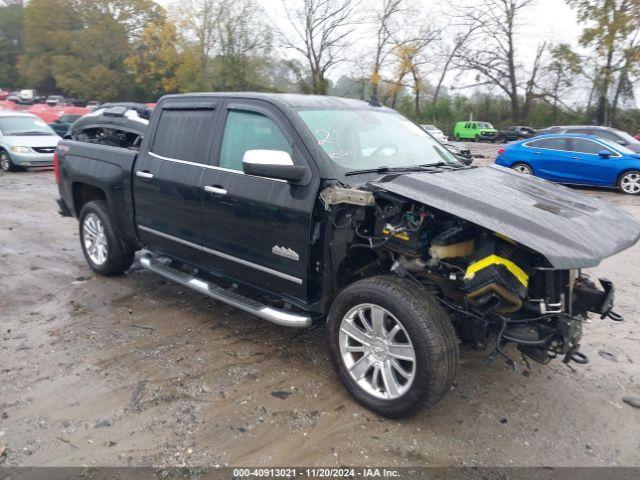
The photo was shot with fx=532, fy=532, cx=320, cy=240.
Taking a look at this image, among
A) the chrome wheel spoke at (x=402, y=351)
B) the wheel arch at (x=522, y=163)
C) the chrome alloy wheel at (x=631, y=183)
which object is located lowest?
the chrome alloy wheel at (x=631, y=183)

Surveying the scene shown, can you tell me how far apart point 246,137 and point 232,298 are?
1.25m

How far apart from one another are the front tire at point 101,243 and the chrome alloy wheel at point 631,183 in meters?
11.8

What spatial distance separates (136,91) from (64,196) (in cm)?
5322

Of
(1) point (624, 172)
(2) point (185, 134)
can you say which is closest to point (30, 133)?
(2) point (185, 134)

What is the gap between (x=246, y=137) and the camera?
4109 mm

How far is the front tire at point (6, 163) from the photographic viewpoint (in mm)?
14652

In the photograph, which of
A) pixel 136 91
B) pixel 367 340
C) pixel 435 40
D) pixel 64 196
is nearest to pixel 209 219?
pixel 367 340

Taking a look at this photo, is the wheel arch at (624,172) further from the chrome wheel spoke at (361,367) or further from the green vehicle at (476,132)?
the green vehicle at (476,132)

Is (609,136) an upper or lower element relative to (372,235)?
lower

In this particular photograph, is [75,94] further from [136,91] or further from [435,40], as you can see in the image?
[435,40]

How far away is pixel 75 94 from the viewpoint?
56.8m

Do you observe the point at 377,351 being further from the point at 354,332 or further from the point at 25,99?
the point at 25,99

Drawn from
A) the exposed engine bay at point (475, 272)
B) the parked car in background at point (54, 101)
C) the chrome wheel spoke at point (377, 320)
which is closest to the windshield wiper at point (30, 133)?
the exposed engine bay at point (475, 272)

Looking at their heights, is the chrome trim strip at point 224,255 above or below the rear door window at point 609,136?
below
